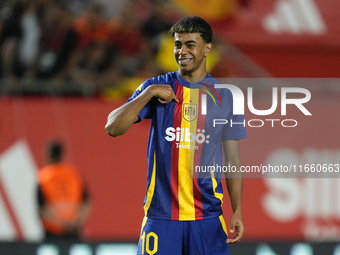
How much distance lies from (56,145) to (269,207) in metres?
2.50

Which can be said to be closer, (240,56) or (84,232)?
(84,232)

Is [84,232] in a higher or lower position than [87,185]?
lower

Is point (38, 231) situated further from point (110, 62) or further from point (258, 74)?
point (258, 74)

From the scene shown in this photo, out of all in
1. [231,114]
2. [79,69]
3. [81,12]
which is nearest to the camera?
[231,114]

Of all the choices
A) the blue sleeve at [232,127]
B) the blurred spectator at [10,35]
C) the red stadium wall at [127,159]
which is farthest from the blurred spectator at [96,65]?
the blue sleeve at [232,127]

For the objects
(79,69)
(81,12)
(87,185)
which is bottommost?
(87,185)

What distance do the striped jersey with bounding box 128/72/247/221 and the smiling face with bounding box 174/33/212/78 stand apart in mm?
107

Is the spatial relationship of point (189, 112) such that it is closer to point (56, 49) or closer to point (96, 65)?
point (96, 65)

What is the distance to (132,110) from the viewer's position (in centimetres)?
235

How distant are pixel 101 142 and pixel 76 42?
1477 mm

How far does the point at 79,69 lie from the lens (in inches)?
243

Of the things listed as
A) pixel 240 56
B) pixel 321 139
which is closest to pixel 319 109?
pixel 321 139

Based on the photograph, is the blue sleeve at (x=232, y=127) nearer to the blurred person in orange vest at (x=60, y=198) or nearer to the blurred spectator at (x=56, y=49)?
the blurred person in orange vest at (x=60, y=198)

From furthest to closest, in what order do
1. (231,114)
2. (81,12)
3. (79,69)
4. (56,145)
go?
(81,12), (79,69), (56,145), (231,114)
